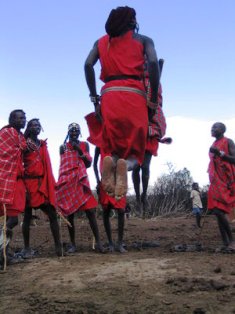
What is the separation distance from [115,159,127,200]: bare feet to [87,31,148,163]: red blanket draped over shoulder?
0.17 meters

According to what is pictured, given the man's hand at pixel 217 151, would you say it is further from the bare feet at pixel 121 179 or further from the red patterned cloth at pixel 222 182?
the bare feet at pixel 121 179

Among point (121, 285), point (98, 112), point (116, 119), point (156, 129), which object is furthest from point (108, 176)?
point (121, 285)

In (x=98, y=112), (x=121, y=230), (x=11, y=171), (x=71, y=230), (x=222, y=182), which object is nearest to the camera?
(x=98, y=112)

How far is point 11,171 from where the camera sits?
233 inches

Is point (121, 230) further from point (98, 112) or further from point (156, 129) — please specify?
point (98, 112)

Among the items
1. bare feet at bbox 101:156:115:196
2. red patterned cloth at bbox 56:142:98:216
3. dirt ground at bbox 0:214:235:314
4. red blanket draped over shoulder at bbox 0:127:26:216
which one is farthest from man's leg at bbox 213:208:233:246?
bare feet at bbox 101:156:115:196

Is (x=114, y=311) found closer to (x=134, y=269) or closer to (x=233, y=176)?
(x=134, y=269)

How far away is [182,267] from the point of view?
4.99m

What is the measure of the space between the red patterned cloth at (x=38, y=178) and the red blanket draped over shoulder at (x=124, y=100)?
96.8 inches

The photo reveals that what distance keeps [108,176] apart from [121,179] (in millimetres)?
143

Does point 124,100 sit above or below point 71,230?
above

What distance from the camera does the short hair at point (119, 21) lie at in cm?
404

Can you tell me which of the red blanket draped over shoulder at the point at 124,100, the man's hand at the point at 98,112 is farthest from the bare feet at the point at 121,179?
the man's hand at the point at 98,112

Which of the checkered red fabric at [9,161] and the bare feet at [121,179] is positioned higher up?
the checkered red fabric at [9,161]
